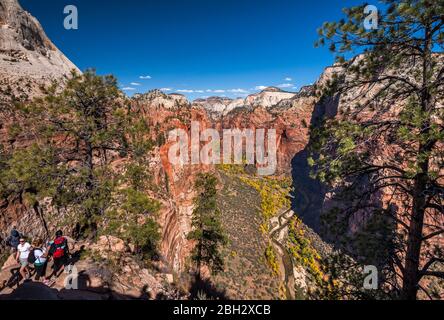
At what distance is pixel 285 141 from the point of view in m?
101

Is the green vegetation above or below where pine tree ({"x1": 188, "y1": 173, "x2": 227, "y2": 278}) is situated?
above

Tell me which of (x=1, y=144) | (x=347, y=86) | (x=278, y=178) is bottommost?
(x=278, y=178)

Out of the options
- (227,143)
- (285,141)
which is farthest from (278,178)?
(227,143)

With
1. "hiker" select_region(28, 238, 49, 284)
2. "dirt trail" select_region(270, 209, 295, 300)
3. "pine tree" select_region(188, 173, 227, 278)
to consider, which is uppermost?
"hiker" select_region(28, 238, 49, 284)

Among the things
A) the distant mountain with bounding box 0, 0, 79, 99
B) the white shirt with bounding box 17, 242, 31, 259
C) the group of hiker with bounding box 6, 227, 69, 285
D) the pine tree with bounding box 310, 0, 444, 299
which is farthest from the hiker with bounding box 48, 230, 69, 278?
the distant mountain with bounding box 0, 0, 79, 99

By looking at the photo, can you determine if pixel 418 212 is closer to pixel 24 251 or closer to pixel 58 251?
pixel 58 251

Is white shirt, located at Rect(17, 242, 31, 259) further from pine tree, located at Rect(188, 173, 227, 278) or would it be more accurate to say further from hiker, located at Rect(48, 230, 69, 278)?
pine tree, located at Rect(188, 173, 227, 278)

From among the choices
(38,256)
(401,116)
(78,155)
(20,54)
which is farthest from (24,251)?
(20,54)

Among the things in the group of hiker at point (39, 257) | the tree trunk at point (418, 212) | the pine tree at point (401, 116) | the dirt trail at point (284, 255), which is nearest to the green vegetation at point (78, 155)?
the group of hiker at point (39, 257)

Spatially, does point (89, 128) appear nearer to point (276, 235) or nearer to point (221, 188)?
point (221, 188)

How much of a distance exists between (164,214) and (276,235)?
43554 mm

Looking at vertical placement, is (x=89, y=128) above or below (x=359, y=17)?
below
